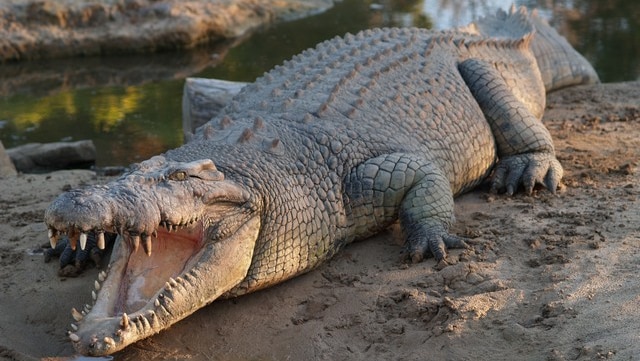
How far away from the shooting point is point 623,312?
3.38 metres

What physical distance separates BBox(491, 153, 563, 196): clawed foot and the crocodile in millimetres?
11

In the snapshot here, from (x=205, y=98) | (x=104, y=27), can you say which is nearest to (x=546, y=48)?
(x=205, y=98)

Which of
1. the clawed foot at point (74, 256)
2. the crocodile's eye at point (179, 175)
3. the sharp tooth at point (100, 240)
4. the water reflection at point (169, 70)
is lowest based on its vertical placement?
the water reflection at point (169, 70)

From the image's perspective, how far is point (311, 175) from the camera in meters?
4.45

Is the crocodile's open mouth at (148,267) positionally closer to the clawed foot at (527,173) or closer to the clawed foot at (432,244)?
the clawed foot at (432,244)

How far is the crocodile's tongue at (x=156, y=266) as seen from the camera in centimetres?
361

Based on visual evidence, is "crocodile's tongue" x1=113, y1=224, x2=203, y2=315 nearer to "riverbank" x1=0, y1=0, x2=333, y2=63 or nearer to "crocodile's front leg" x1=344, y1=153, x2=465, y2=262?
"crocodile's front leg" x1=344, y1=153, x2=465, y2=262

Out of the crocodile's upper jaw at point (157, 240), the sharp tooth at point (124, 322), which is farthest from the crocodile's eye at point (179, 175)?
the sharp tooth at point (124, 322)

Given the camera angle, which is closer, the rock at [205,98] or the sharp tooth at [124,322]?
the sharp tooth at [124,322]

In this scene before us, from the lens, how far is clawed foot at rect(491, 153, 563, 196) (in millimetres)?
5236

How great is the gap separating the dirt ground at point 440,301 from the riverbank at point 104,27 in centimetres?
763

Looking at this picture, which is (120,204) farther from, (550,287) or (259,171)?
(550,287)

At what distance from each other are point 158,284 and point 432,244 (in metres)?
1.48

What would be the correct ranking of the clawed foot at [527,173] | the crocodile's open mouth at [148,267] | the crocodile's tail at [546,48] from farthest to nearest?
the crocodile's tail at [546,48], the clawed foot at [527,173], the crocodile's open mouth at [148,267]
